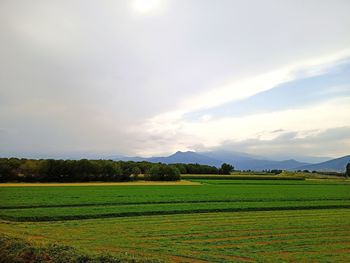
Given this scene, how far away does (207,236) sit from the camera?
2411cm

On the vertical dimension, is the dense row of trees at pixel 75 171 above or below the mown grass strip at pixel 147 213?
above

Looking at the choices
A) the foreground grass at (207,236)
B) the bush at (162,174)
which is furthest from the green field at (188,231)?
the bush at (162,174)

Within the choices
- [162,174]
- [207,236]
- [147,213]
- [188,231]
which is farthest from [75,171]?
[207,236]

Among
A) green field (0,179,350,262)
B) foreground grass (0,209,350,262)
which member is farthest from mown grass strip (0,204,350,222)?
foreground grass (0,209,350,262)

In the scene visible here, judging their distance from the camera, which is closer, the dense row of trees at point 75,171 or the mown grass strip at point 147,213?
the mown grass strip at point 147,213

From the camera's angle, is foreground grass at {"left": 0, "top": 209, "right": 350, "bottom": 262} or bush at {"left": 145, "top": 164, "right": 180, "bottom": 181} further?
bush at {"left": 145, "top": 164, "right": 180, "bottom": 181}

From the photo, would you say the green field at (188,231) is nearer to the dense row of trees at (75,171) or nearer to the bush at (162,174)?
the dense row of trees at (75,171)

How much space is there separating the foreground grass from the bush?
236 ft

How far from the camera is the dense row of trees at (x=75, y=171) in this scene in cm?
8931

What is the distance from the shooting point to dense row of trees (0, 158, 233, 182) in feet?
293

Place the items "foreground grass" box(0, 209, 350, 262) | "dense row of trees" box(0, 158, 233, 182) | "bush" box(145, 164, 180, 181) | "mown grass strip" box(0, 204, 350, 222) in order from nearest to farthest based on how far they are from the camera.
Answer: "foreground grass" box(0, 209, 350, 262) < "mown grass strip" box(0, 204, 350, 222) < "dense row of trees" box(0, 158, 233, 182) < "bush" box(145, 164, 180, 181)

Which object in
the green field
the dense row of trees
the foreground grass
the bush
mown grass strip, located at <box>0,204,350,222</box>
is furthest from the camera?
the bush

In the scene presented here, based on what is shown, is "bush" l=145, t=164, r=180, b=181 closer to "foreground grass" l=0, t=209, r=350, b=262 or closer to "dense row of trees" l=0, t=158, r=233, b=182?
"dense row of trees" l=0, t=158, r=233, b=182

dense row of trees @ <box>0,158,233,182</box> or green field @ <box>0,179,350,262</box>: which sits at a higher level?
dense row of trees @ <box>0,158,233,182</box>
